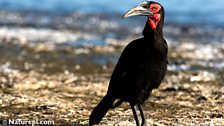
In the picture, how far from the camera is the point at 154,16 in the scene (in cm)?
667

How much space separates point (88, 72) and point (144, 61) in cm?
743

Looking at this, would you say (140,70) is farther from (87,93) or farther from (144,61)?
(87,93)

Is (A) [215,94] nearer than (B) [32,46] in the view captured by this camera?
Yes

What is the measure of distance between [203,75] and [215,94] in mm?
2680

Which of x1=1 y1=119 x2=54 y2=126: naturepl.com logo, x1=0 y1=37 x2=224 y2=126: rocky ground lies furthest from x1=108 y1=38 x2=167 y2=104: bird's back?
x1=1 y1=119 x2=54 y2=126: naturepl.com logo

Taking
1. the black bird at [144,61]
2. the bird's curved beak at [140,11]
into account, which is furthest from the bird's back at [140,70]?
the bird's curved beak at [140,11]

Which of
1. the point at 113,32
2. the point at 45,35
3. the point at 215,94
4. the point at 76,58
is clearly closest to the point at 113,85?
the point at 215,94

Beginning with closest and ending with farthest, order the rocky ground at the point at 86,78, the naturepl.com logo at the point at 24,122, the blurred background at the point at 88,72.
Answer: the naturepl.com logo at the point at 24,122, the rocky ground at the point at 86,78, the blurred background at the point at 88,72

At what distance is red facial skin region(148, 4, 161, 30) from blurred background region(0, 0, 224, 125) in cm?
153

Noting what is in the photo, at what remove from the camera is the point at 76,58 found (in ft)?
54.8

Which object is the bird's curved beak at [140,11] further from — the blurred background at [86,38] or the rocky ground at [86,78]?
the blurred background at [86,38]

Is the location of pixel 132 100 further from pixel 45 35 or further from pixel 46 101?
pixel 45 35

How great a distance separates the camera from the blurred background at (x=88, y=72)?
844cm

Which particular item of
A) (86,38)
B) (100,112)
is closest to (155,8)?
(100,112)
